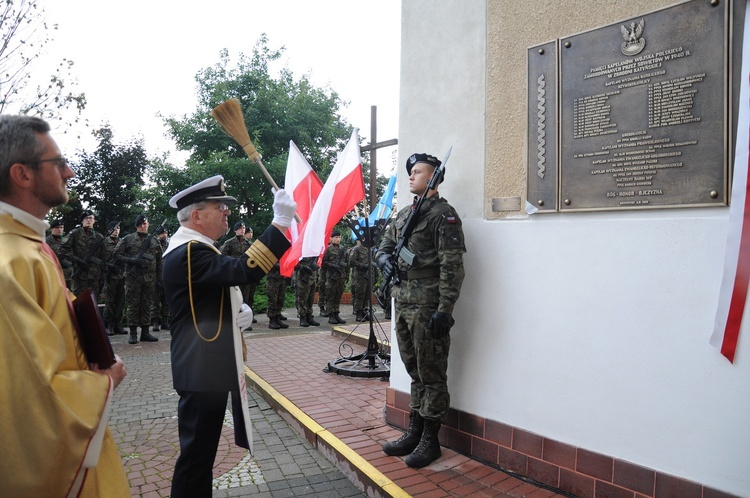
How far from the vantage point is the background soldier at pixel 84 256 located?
11.1 m

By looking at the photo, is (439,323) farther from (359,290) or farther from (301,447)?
(359,290)

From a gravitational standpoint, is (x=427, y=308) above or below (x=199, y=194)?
below

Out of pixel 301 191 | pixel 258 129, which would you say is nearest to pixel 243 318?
pixel 301 191

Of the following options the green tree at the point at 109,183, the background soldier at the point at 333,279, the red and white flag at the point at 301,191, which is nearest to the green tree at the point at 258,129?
the green tree at the point at 109,183

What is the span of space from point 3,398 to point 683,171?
3.26 metres

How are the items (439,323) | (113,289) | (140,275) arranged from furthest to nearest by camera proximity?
(113,289), (140,275), (439,323)

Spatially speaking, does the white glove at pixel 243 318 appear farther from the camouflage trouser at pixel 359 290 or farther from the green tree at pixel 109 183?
the green tree at pixel 109 183

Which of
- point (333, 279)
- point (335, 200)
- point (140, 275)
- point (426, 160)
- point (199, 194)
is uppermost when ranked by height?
point (426, 160)

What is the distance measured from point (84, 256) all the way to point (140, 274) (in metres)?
1.38

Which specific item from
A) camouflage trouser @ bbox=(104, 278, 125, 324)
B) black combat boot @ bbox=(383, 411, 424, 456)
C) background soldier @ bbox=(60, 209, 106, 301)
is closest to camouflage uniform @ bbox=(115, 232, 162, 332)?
background soldier @ bbox=(60, 209, 106, 301)

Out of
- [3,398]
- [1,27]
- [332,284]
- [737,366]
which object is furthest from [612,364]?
[1,27]

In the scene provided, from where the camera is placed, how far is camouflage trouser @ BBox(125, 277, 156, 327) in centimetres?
1068

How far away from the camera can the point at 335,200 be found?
21.0ft

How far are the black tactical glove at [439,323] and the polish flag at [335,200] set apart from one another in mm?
2753
